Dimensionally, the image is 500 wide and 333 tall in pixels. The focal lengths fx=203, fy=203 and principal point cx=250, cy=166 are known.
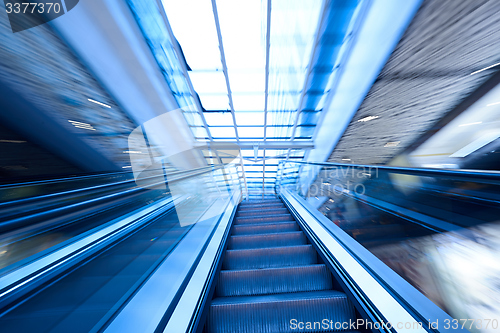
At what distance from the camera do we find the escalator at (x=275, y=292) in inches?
63.8

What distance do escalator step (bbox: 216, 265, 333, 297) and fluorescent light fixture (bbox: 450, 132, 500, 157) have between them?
5683 millimetres

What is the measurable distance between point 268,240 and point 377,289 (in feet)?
5.75

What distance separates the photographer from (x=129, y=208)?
2271 mm

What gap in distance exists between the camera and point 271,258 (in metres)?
2.53

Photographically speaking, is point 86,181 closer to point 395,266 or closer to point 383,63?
point 395,266

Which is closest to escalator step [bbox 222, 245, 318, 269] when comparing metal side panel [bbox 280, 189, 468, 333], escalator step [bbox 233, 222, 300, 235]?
metal side panel [bbox 280, 189, 468, 333]

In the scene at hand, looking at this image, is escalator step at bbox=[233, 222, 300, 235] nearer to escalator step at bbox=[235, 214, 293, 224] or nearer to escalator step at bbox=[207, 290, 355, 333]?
escalator step at bbox=[235, 214, 293, 224]

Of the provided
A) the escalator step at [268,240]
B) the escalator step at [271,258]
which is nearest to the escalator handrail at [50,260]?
the escalator step at [271,258]

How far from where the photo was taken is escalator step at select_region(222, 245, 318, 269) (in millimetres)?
2492

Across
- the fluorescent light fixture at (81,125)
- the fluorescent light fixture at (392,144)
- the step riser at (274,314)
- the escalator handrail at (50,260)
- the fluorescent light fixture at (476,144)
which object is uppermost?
the fluorescent light fixture at (81,125)

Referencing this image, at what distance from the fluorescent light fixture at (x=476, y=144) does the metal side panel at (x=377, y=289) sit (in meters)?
5.30

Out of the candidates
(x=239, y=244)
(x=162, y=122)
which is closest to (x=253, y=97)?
(x=162, y=122)

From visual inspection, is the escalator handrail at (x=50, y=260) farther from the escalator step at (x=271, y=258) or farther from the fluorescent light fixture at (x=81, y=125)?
the fluorescent light fixture at (x=81, y=125)

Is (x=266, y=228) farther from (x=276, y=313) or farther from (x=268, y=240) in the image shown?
(x=276, y=313)
